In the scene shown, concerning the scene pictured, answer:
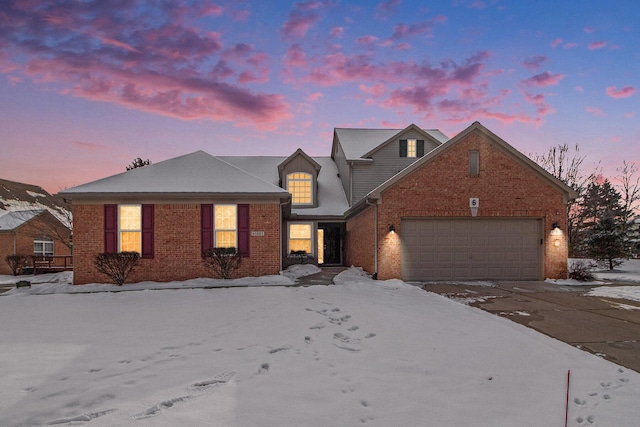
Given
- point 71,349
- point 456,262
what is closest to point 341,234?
point 456,262

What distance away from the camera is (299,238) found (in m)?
21.2

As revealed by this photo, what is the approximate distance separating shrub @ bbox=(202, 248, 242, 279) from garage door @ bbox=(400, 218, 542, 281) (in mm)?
6205

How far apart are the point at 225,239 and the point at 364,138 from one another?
44.3ft

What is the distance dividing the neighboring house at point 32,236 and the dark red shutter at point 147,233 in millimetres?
13357

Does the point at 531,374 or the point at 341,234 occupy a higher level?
the point at 341,234

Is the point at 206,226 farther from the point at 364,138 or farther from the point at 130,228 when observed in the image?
the point at 364,138

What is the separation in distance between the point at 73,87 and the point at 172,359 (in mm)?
15819

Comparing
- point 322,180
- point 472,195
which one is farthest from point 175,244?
point 322,180

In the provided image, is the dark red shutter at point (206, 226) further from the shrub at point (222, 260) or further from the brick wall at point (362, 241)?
the brick wall at point (362, 241)

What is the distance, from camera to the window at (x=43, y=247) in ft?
83.8

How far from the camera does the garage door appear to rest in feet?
47.7

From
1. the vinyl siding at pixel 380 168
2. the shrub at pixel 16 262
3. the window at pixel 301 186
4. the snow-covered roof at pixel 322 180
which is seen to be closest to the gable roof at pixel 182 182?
the window at pixel 301 186

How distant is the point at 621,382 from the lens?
463 centimetres

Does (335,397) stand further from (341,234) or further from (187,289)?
(341,234)
